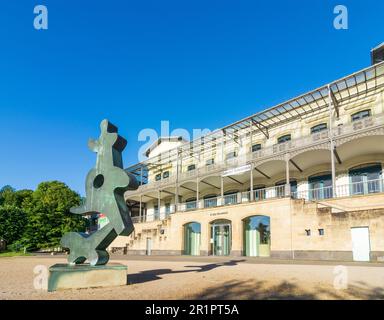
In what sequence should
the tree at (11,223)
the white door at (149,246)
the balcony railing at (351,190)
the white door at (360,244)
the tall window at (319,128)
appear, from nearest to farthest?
the white door at (360,244), the balcony railing at (351,190), the tall window at (319,128), the white door at (149,246), the tree at (11,223)

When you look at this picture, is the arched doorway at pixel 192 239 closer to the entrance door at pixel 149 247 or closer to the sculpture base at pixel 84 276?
the entrance door at pixel 149 247

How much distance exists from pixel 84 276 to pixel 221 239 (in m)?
17.5

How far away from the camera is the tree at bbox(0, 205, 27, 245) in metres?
31.6

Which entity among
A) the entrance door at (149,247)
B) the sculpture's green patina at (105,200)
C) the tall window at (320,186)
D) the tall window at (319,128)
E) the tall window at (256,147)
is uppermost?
the tall window at (319,128)

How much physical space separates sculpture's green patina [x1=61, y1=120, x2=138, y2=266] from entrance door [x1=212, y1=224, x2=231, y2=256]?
16.3 m

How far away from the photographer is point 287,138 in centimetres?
2542

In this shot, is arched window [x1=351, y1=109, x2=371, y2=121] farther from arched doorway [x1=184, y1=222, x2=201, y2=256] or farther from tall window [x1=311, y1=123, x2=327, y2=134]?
arched doorway [x1=184, y1=222, x2=201, y2=256]

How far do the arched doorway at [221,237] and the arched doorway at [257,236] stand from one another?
1574 mm

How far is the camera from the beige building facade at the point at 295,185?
1672cm

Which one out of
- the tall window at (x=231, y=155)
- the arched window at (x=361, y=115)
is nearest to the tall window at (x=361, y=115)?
the arched window at (x=361, y=115)

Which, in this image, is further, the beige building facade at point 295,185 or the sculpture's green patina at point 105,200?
the beige building facade at point 295,185

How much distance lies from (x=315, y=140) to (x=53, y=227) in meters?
26.4
